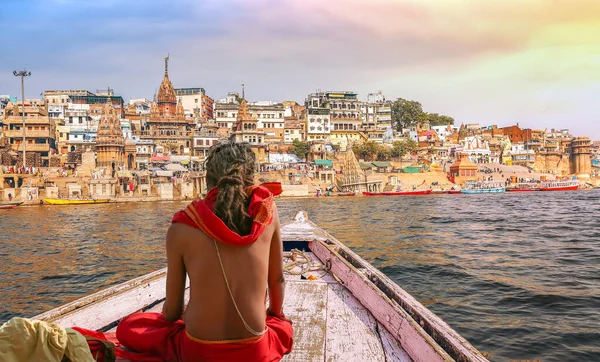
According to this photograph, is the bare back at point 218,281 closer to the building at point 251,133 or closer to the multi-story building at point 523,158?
the building at point 251,133

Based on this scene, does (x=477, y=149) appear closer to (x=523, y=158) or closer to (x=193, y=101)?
(x=523, y=158)

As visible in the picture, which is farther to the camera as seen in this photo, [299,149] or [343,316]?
[299,149]

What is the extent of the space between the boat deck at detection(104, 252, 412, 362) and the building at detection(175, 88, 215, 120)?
8465 centimetres

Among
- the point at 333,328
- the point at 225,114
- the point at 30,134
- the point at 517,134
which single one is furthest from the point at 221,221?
the point at 517,134

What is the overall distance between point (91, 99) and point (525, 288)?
87204 millimetres

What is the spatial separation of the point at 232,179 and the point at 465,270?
375 inches

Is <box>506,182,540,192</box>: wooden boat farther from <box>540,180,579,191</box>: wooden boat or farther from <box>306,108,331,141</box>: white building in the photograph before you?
<box>306,108,331,141</box>: white building

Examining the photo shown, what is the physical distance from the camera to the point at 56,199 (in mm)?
51562

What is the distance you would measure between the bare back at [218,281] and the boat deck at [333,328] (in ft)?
2.71

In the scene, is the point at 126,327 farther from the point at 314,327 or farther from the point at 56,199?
the point at 56,199

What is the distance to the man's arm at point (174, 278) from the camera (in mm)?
2875

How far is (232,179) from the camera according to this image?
2893 millimetres

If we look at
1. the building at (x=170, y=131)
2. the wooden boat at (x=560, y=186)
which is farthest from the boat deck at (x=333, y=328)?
the wooden boat at (x=560, y=186)

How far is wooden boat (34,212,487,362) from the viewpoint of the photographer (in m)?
3.69
